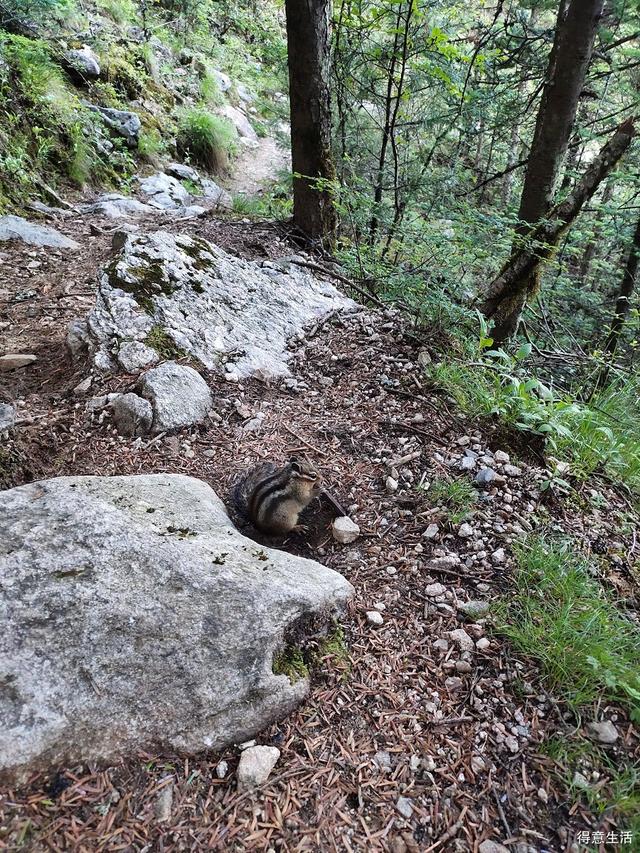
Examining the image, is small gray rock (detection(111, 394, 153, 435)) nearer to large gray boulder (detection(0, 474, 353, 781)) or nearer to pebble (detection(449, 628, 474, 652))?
large gray boulder (detection(0, 474, 353, 781))

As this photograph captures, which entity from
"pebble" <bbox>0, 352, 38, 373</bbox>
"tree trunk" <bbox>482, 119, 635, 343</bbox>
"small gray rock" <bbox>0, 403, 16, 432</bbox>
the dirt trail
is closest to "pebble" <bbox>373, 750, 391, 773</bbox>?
"small gray rock" <bbox>0, 403, 16, 432</bbox>

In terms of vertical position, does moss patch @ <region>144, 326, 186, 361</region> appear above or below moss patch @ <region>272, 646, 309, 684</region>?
above

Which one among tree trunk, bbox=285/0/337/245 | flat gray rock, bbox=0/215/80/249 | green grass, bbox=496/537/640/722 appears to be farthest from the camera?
flat gray rock, bbox=0/215/80/249

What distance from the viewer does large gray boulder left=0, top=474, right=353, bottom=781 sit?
1.51 m

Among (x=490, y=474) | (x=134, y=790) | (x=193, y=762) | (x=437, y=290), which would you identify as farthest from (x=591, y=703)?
(x=437, y=290)

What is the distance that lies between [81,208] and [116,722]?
7451 millimetres

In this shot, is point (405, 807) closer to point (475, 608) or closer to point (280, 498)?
point (475, 608)

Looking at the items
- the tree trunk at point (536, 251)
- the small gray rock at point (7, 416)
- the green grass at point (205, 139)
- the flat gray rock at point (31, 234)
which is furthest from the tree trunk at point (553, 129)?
the green grass at point (205, 139)

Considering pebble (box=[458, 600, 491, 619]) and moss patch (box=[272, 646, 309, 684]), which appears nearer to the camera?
moss patch (box=[272, 646, 309, 684])

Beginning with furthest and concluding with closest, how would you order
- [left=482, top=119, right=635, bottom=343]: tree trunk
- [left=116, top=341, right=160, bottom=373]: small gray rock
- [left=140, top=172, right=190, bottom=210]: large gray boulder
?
[left=140, top=172, right=190, bottom=210]: large gray boulder < [left=482, top=119, right=635, bottom=343]: tree trunk < [left=116, top=341, right=160, bottom=373]: small gray rock

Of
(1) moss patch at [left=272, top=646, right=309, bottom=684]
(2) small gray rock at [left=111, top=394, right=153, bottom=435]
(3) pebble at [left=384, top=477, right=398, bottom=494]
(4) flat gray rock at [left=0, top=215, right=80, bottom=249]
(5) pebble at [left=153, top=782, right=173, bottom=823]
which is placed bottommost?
(5) pebble at [left=153, top=782, right=173, bottom=823]

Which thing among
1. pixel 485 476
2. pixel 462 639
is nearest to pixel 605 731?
pixel 462 639

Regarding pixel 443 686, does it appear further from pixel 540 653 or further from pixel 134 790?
pixel 134 790

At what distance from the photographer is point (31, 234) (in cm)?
553
